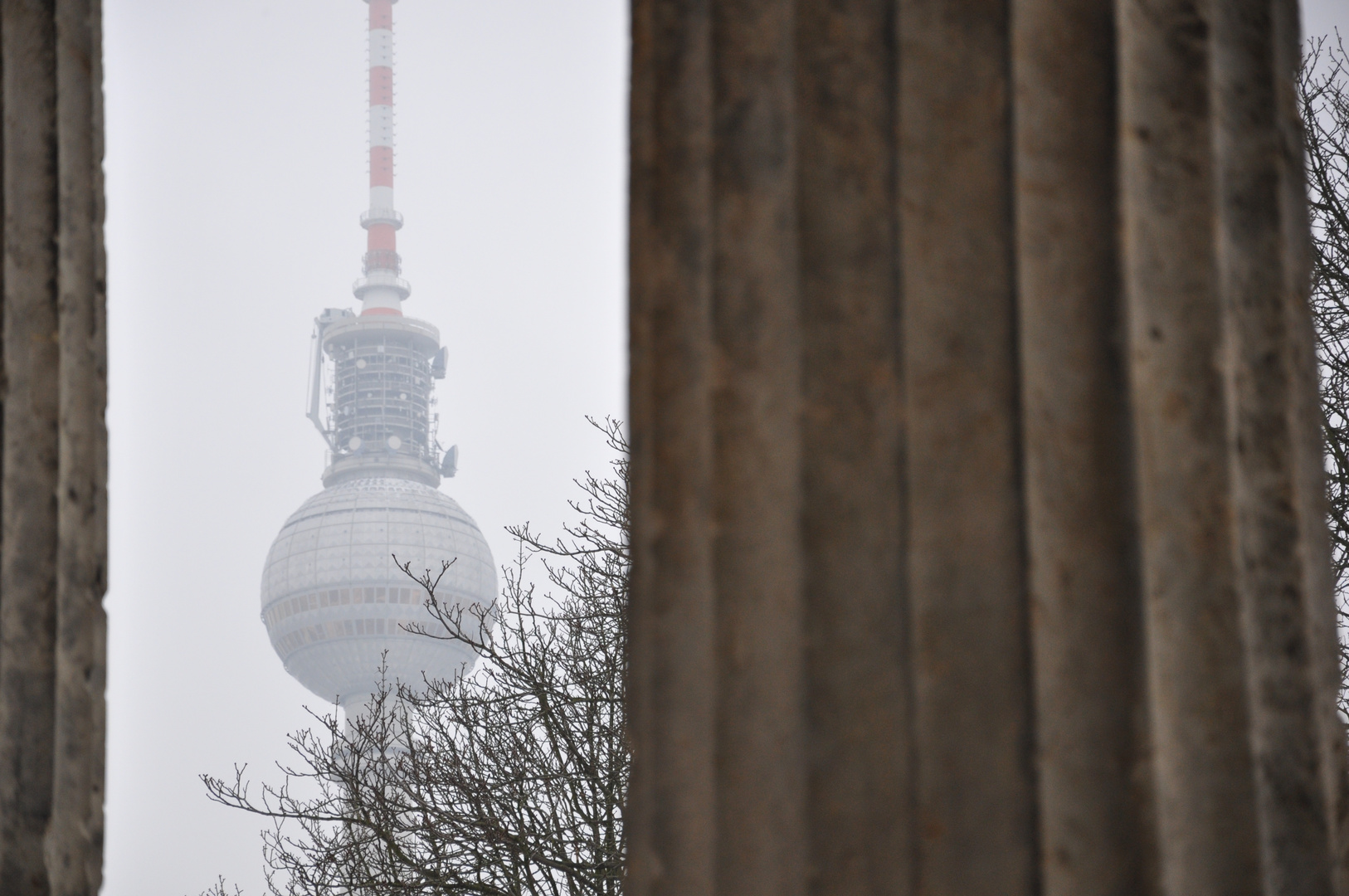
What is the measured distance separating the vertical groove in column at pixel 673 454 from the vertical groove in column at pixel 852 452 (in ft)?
0.36

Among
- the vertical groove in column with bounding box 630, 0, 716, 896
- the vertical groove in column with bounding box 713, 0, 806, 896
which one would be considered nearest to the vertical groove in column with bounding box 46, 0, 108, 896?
the vertical groove in column with bounding box 630, 0, 716, 896

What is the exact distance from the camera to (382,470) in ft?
340

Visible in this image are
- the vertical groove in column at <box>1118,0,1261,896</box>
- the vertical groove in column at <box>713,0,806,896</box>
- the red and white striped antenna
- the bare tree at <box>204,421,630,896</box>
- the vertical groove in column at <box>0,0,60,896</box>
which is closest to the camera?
the vertical groove in column at <box>1118,0,1261,896</box>

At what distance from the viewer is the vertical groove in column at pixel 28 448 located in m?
2.48

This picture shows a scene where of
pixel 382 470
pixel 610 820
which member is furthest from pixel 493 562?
pixel 610 820

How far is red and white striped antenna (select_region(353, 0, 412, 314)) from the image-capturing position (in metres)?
108

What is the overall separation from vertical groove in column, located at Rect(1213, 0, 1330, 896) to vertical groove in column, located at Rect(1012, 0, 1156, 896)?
11 centimetres

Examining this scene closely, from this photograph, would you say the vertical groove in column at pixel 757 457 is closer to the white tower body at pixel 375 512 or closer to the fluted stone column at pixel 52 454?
the fluted stone column at pixel 52 454

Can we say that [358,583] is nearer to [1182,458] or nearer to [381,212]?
[381,212]

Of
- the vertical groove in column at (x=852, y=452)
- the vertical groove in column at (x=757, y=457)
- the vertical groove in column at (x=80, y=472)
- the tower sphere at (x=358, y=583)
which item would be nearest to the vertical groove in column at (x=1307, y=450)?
the vertical groove in column at (x=852, y=452)

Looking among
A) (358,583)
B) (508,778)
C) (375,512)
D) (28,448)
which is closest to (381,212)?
(375,512)

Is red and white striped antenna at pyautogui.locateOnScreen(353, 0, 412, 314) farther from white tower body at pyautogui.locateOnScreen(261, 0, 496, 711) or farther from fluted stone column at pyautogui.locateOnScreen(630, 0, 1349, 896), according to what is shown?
fluted stone column at pyautogui.locateOnScreen(630, 0, 1349, 896)

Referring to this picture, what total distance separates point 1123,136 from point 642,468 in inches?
23.4

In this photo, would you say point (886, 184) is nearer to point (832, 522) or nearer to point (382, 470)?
point (832, 522)
